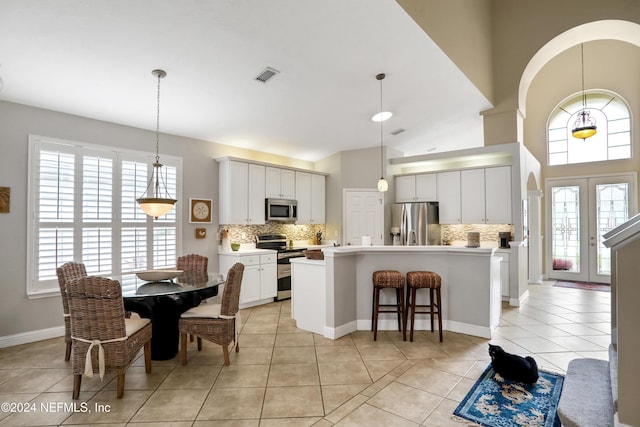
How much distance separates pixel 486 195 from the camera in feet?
19.5

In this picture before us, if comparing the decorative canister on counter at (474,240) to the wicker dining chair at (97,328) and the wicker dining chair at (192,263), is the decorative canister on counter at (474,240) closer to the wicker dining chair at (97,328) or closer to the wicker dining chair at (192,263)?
the wicker dining chair at (192,263)

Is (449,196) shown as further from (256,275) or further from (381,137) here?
(256,275)

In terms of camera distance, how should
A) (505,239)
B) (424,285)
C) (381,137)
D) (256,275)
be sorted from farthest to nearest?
(381,137)
(505,239)
(256,275)
(424,285)

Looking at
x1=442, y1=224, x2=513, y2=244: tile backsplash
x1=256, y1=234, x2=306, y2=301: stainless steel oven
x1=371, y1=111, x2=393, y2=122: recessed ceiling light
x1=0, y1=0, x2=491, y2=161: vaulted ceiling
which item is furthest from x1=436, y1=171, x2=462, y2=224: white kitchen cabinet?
x1=256, y1=234, x2=306, y2=301: stainless steel oven

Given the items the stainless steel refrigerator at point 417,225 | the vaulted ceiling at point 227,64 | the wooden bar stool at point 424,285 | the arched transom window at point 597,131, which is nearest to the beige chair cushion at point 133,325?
the vaulted ceiling at point 227,64

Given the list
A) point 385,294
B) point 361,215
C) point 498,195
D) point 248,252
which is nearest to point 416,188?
point 361,215

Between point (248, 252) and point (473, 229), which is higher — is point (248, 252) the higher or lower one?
the lower one

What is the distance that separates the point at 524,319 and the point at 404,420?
333 cm

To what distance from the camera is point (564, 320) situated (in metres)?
4.53

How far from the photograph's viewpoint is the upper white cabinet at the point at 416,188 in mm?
6637

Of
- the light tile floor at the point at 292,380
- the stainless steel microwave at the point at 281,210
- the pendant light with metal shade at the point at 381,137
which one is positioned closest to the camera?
the light tile floor at the point at 292,380

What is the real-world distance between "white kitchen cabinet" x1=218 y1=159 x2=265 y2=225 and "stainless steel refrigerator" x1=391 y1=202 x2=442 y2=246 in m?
2.90

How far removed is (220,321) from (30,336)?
2.58m

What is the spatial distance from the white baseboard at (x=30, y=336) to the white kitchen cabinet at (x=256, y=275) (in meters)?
2.29
